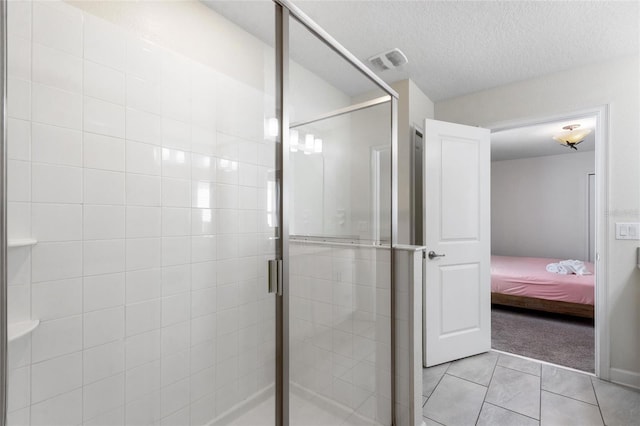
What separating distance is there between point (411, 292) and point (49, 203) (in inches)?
66.4

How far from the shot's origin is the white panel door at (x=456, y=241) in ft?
8.00

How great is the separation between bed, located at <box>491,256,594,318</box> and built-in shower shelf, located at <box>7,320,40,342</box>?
431 centimetres

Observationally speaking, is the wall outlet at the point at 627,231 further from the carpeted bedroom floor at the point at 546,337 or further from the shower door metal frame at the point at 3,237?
the shower door metal frame at the point at 3,237

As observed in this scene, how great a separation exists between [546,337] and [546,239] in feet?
10.4

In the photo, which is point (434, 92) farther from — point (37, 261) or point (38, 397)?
point (38, 397)

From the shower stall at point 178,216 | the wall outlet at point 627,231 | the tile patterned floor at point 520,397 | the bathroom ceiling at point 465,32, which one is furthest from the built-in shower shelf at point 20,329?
the wall outlet at point 627,231

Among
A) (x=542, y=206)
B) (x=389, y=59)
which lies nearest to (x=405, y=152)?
(x=389, y=59)

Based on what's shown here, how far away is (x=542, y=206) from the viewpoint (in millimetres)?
5430

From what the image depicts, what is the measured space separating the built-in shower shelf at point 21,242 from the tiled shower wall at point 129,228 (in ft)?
0.05

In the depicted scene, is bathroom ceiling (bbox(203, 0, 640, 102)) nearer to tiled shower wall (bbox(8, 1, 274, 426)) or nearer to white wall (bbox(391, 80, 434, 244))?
white wall (bbox(391, 80, 434, 244))

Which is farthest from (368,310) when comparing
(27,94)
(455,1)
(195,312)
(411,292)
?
(455,1)

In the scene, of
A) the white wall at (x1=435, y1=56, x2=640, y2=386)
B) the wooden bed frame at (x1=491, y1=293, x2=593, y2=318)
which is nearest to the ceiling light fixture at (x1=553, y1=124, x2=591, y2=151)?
the white wall at (x1=435, y1=56, x2=640, y2=386)

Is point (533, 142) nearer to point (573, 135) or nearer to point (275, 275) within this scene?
point (573, 135)

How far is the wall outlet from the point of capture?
6.90 feet
